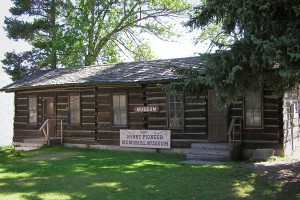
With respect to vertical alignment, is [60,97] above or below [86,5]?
below

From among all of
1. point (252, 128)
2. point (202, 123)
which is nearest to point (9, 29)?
point (202, 123)

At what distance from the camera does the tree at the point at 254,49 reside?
23.0 ft

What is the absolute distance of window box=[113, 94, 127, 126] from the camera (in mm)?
17828

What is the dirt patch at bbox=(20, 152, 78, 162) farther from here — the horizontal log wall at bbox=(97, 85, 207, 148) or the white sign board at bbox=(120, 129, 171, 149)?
the white sign board at bbox=(120, 129, 171, 149)

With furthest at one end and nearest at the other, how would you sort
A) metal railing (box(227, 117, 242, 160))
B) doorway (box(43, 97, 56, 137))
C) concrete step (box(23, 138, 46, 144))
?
doorway (box(43, 97, 56, 137))
concrete step (box(23, 138, 46, 144))
metal railing (box(227, 117, 242, 160))

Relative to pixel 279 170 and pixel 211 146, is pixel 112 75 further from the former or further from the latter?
pixel 279 170

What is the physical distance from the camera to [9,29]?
29.7 meters

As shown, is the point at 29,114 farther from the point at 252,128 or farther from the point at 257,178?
the point at 257,178

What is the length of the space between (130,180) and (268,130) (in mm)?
6437

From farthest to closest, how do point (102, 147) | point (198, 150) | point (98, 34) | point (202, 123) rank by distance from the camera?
point (98, 34)
point (102, 147)
point (202, 123)
point (198, 150)

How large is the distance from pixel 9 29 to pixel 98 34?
7.23 meters

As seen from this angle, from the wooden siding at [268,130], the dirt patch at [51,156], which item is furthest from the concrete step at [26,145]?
the wooden siding at [268,130]

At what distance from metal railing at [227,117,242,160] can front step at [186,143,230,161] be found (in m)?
0.25

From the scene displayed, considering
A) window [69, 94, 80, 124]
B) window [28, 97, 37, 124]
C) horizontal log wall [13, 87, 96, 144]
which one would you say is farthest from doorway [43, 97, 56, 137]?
window [69, 94, 80, 124]
